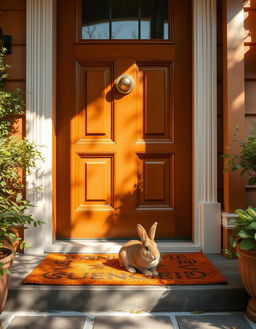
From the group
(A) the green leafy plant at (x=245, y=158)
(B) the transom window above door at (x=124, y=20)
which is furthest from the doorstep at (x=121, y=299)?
(B) the transom window above door at (x=124, y=20)

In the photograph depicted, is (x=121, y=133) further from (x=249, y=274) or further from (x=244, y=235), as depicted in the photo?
(x=249, y=274)

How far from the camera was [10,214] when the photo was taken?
6.48ft

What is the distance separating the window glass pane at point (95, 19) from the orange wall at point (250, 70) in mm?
1158

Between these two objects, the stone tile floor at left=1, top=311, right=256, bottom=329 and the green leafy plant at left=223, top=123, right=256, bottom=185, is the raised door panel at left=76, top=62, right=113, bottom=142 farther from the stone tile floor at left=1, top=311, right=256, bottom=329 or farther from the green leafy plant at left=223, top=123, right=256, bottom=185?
the stone tile floor at left=1, top=311, right=256, bottom=329

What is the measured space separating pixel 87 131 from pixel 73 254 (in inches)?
40.4

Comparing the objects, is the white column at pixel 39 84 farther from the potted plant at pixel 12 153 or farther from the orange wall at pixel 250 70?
the orange wall at pixel 250 70

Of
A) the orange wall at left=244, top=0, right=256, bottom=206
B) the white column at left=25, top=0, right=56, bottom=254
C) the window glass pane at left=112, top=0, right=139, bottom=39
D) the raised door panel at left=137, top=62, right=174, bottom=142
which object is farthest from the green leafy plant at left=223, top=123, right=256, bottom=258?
the white column at left=25, top=0, right=56, bottom=254

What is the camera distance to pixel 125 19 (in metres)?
3.08

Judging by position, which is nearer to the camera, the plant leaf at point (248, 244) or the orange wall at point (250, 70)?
the plant leaf at point (248, 244)

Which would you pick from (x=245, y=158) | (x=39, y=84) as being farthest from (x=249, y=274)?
(x=39, y=84)

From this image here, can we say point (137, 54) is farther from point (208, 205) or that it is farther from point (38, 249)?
point (38, 249)

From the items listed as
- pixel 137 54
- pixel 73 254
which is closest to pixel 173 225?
pixel 73 254

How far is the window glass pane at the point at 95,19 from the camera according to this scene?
121 inches

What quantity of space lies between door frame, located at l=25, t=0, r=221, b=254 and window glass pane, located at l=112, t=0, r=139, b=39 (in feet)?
1.67
